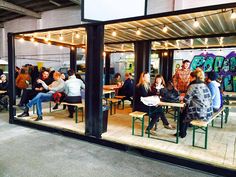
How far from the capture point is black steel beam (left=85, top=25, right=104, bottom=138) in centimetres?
416

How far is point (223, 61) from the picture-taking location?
36.0 feet

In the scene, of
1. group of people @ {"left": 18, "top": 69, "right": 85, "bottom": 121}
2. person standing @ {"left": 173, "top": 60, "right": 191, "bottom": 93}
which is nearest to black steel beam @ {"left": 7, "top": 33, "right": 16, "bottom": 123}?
group of people @ {"left": 18, "top": 69, "right": 85, "bottom": 121}

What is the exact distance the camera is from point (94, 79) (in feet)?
13.9

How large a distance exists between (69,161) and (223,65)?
33.6 ft

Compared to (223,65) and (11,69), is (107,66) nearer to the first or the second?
(11,69)

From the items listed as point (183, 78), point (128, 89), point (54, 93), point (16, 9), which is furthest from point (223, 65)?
point (16, 9)

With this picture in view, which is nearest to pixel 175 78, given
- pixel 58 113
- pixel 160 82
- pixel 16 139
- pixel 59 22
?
pixel 160 82

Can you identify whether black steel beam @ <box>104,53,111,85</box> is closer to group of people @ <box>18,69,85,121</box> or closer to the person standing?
group of people @ <box>18,69,85,121</box>

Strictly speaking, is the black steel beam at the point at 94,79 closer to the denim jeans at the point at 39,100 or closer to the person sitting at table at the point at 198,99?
the person sitting at table at the point at 198,99

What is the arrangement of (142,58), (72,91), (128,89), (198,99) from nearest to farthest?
(198,99) → (72,91) → (142,58) → (128,89)

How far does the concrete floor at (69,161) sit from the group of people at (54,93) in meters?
1.29

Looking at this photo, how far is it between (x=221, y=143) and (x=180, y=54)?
27.9 ft

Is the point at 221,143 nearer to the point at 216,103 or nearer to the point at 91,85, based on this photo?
the point at 216,103

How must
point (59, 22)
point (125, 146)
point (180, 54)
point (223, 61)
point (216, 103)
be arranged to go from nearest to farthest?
point (125, 146) → point (216, 103) → point (223, 61) → point (180, 54) → point (59, 22)
